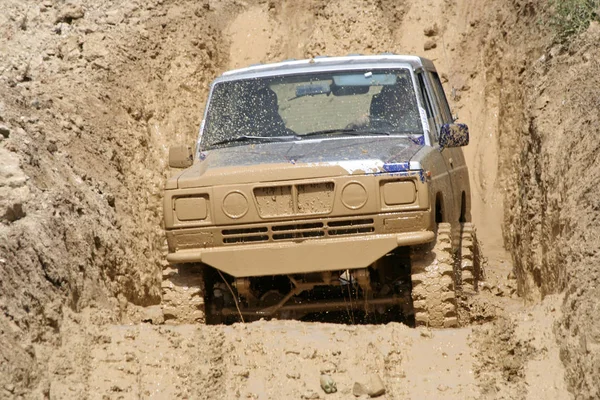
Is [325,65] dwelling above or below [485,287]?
above

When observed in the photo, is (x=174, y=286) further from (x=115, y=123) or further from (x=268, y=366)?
(x=115, y=123)

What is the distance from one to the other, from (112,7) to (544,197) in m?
6.07

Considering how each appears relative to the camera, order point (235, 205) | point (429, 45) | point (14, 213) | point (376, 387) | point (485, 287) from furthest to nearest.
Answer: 1. point (429, 45)
2. point (485, 287)
3. point (14, 213)
4. point (235, 205)
5. point (376, 387)

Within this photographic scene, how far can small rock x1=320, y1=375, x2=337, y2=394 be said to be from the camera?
628cm

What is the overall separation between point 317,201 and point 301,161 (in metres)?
0.30

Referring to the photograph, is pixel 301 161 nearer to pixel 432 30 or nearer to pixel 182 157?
pixel 182 157

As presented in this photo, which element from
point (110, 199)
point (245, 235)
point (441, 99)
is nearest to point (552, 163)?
point (441, 99)

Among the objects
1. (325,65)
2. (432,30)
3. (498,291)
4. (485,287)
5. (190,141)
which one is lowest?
(498,291)

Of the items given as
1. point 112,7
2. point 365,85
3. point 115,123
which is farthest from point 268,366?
point 112,7

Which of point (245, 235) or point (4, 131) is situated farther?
point (4, 131)

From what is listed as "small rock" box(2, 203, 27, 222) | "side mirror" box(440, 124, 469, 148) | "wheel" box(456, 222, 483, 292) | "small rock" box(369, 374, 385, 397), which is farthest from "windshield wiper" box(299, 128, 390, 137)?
"small rock" box(369, 374, 385, 397)

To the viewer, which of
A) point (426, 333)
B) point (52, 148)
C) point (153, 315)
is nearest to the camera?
point (426, 333)

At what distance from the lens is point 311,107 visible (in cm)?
845

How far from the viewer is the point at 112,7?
13062 millimetres
